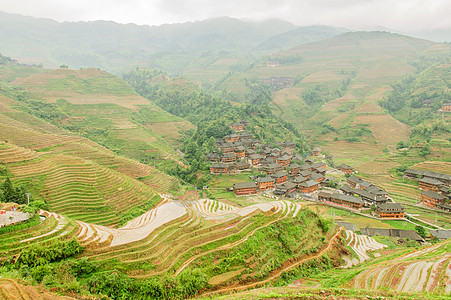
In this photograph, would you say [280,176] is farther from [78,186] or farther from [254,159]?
[78,186]

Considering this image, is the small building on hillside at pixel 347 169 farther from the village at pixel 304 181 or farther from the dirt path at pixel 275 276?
the dirt path at pixel 275 276

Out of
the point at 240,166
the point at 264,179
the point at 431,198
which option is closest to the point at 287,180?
the point at 264,179

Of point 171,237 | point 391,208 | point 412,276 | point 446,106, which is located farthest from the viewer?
point 446,106

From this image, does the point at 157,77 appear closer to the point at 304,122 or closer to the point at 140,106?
the point at 140,106

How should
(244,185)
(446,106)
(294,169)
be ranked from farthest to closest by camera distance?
(446,106) < (294,169) < (244,185)

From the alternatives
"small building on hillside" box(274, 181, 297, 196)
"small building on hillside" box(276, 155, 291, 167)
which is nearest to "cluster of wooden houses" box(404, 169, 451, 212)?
"small building on hillside" box(274, 181, 297, 196)

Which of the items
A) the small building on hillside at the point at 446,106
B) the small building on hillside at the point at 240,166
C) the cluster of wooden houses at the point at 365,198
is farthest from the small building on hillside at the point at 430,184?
the small building on hillside at the point at 446,106

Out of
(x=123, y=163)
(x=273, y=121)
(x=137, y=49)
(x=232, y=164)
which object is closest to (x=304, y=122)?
(x=273, y=121)
